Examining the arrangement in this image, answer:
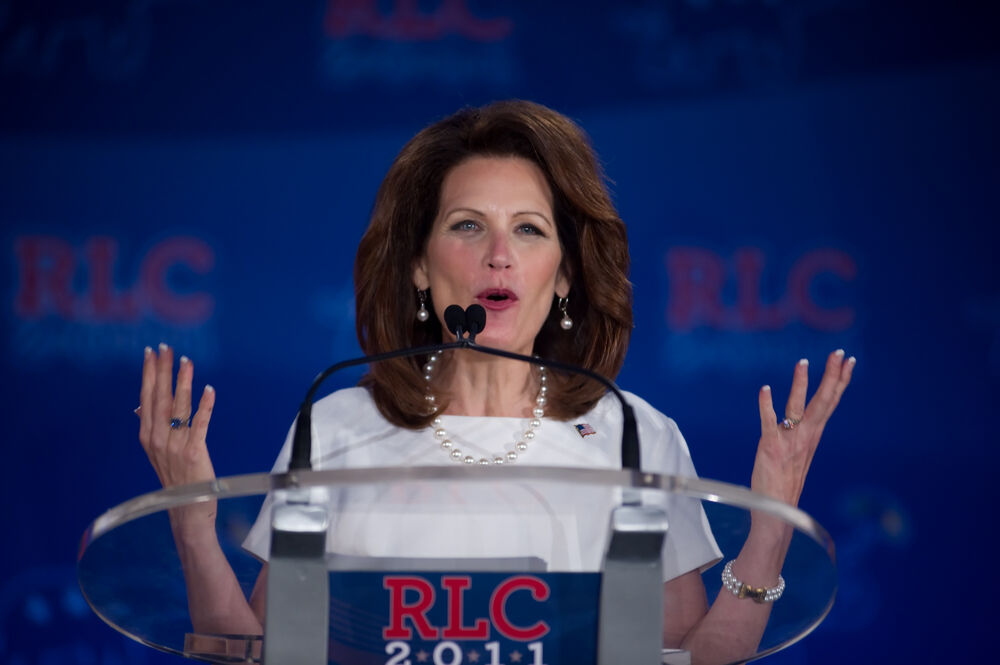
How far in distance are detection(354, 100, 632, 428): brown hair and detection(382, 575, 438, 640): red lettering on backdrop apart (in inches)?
36.6

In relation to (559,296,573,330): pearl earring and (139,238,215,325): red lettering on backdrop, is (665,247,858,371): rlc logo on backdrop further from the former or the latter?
(139,238,215,325): red lettering on backdrop

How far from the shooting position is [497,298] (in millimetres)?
1753

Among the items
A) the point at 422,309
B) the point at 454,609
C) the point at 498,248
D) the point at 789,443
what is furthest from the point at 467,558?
the point at 422,309

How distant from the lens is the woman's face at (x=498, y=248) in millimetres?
1748

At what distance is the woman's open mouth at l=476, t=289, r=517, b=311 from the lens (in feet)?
5.72

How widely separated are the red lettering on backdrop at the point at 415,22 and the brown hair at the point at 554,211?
118 cm

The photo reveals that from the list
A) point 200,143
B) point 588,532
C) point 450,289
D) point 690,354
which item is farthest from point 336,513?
point 200,143

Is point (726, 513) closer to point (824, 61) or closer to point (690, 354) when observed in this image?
point (690, 354)

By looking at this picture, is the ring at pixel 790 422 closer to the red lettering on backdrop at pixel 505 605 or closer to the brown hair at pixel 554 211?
the brown hair at pixel 554 211

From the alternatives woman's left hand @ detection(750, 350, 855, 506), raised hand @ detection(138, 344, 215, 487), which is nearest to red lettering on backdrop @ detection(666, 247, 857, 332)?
woman's left hand @ detection(750, 350, 855, 506)

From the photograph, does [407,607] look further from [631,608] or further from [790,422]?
[790,422]

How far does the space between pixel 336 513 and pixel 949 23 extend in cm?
264

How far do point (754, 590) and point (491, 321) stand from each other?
0.77 m

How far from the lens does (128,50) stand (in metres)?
3.08
